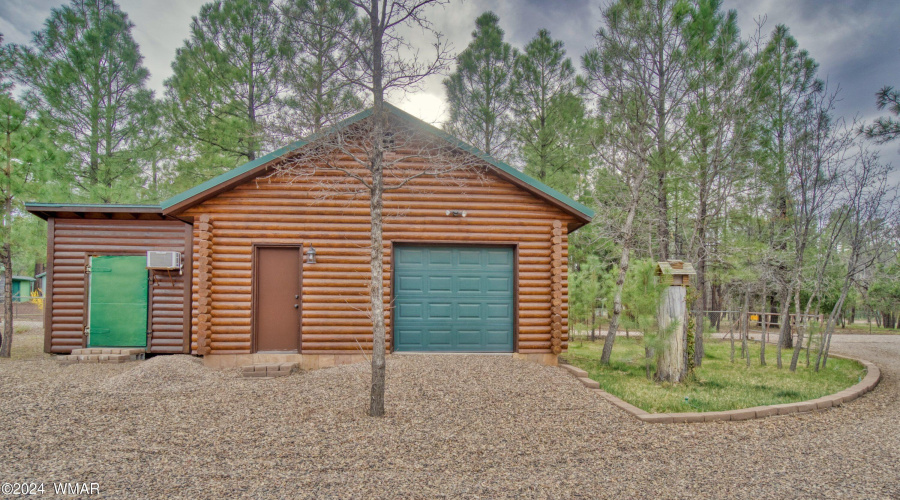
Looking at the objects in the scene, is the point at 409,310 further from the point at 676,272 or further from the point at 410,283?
the point at 676,272

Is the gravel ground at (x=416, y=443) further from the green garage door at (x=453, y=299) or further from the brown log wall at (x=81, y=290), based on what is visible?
the brown log wall at (x=81, y=290)

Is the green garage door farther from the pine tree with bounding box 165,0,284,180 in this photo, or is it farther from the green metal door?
the pine tree with bounding box 165,0,284,180

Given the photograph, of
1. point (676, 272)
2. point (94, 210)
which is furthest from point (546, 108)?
point (94, 210)

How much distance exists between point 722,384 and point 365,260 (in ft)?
20.9

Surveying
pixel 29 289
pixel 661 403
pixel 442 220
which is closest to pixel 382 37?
pixel 442 220

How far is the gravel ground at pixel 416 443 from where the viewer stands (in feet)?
12.1

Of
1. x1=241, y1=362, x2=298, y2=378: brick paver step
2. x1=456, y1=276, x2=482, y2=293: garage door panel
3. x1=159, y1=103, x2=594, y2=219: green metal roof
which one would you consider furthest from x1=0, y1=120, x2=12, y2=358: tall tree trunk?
x1=456, y1=276, x2=482, y2=293: garage door panel

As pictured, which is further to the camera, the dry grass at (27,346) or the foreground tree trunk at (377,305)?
the dry grass at (27,346)

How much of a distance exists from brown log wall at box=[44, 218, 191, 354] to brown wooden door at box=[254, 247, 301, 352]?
2535mm

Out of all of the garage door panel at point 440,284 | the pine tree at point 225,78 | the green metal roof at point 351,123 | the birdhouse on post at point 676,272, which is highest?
the pine tree at point 225,78

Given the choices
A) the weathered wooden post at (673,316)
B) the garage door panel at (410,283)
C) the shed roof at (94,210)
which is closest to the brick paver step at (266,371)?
the garage door panel at (410,283)

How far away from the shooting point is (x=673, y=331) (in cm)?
745

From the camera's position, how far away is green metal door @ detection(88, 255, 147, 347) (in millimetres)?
9844

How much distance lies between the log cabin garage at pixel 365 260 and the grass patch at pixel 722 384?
1.52 meters
